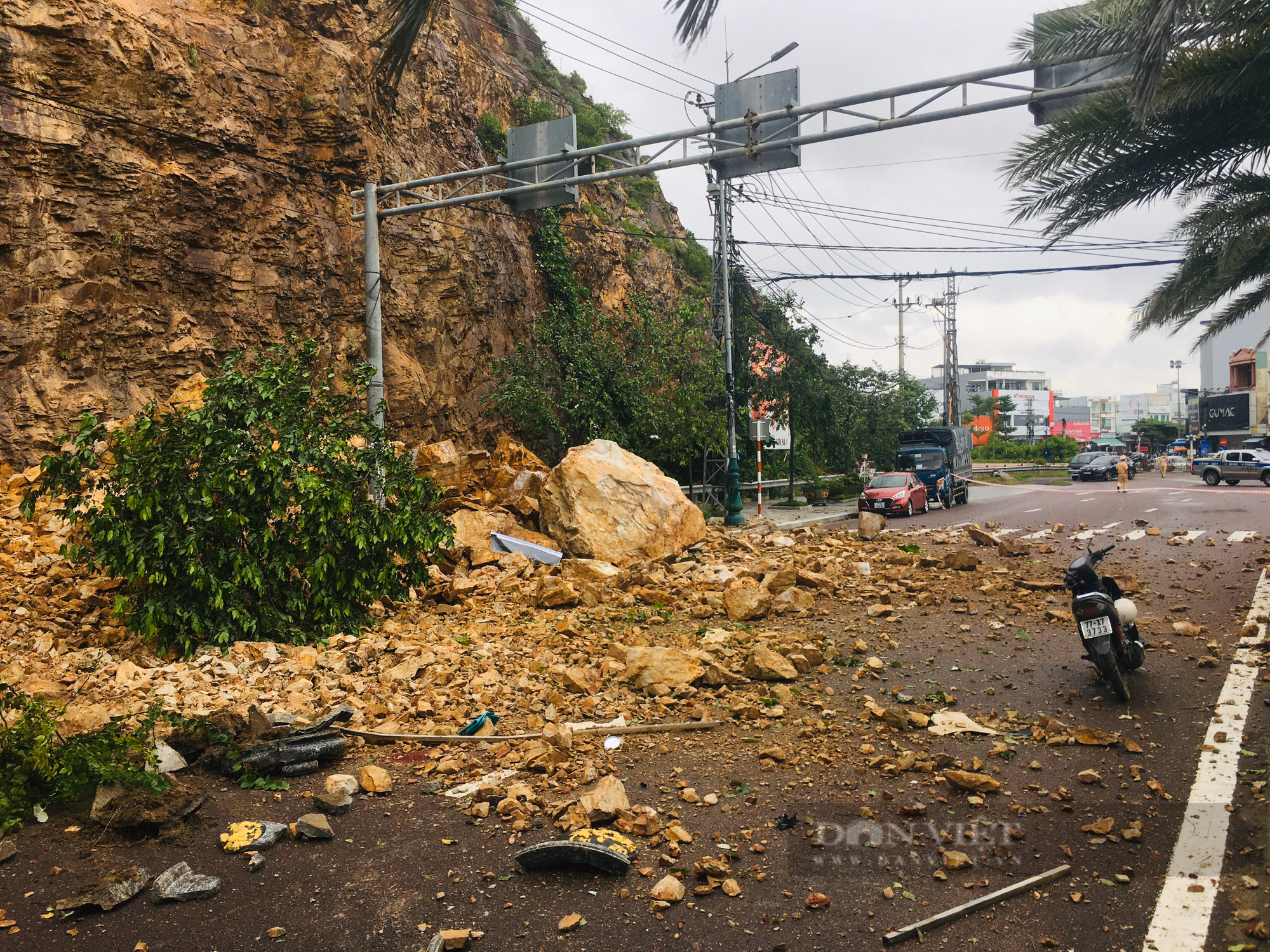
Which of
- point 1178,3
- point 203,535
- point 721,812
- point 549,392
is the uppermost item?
point 1178,3

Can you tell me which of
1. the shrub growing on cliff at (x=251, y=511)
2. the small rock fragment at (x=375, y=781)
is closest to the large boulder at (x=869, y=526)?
the shrub growing on cliff at (x=251, y=511)

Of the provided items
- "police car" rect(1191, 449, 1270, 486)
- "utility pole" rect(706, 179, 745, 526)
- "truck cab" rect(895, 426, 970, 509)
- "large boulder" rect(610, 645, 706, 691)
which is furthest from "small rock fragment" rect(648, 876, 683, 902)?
"police car" rect(1191, 449, 1270, 486)

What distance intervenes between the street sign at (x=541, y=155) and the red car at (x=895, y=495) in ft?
47.7

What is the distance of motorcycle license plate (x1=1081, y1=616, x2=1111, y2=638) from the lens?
614cm

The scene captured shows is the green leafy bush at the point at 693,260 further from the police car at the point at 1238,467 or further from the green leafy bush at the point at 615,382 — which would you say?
the police car at the point at 1238,467

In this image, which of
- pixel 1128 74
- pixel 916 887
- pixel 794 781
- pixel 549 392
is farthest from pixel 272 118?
pixel 916 887

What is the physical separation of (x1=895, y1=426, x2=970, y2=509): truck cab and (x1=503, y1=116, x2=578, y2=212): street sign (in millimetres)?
18416

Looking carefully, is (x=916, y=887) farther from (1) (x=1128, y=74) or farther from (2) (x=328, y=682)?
(1) (x=1128, y=74)

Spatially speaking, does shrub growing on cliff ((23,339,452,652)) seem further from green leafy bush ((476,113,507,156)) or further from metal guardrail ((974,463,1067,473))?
metal guardrail ((974,463,1067,473))

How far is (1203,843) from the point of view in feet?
13.3

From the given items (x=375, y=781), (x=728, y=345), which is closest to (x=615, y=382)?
(x=728, y=345)

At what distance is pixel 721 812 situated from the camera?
4.61 metres

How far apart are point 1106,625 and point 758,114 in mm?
7263

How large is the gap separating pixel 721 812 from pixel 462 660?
3521 mm
